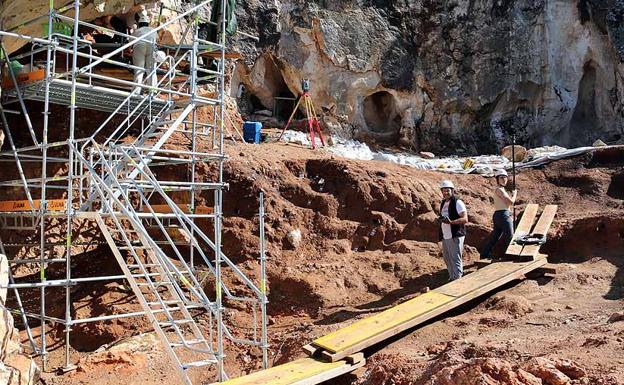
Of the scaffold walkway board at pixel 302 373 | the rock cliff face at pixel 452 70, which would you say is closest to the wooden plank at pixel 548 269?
the scaffold walkway board at pixel 302 373

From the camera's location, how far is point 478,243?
11.1 m

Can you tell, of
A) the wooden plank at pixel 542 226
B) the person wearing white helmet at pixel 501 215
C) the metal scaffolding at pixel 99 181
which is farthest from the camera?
the person wearing white helmet at pixel 501 215

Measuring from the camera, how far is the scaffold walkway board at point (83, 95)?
8.34m

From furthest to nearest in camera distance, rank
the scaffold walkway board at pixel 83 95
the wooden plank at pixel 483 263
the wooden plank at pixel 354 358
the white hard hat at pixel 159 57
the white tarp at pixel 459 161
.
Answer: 1. the white tarp at pixel 459 161
2. the white hard hat at pixel 159 57
3. the wooden plank at pixel 483 263
4. the scaffold walkway board at pixel 83 95
5. the wooden plank at pixel 354 358

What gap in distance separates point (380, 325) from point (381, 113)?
49.3 feet

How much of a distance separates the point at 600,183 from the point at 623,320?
796 centimetres

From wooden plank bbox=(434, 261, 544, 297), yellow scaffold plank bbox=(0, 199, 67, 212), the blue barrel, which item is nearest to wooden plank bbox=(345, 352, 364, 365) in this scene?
wooden plank bbox=(434, 261, 544, 297)

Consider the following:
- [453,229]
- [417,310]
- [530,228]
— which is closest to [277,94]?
[530,228]

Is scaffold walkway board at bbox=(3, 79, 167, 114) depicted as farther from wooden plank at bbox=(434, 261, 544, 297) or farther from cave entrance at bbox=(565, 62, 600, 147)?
cave entrance at bbox=(565, 62, 600, 147)

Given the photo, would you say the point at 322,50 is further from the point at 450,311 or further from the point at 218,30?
the point at 450,311

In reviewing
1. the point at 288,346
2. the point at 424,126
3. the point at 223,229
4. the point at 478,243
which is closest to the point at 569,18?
the point at 424,126

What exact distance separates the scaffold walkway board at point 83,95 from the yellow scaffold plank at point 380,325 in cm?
473

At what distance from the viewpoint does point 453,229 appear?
345 inches

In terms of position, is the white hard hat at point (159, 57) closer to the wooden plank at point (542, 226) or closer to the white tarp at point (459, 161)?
the wooden plank at point (542, 226)
